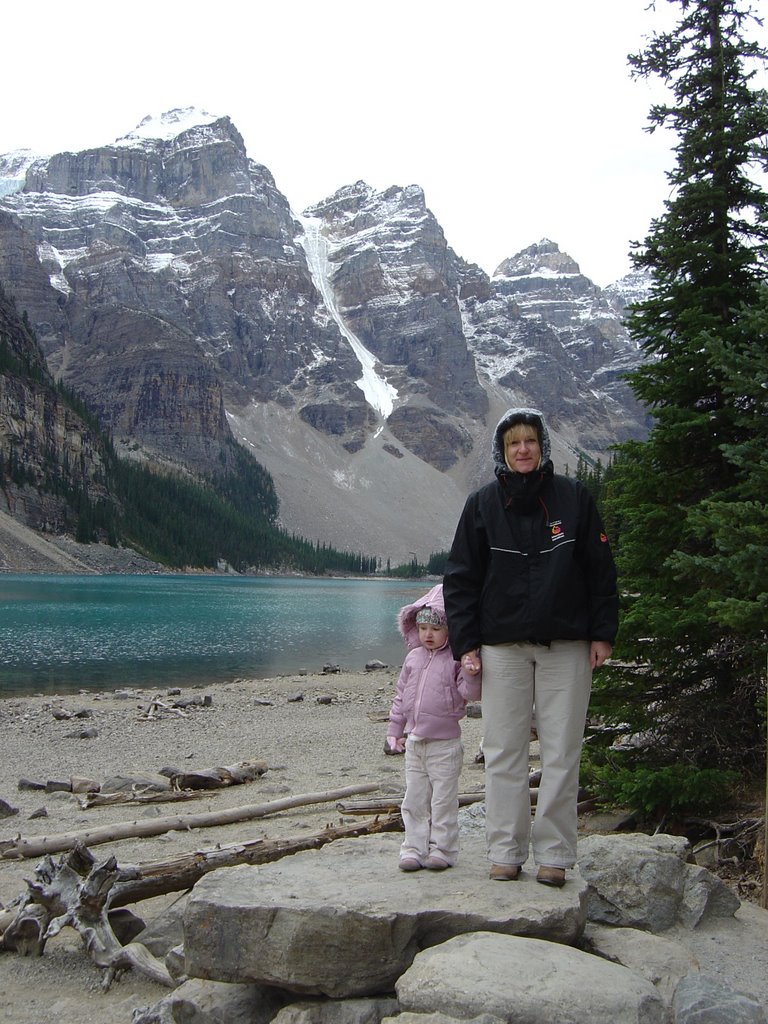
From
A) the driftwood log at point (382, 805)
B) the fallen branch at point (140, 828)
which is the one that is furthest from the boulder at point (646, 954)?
the fallen branch at point (140, 828)

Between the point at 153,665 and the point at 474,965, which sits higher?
the point at 474,965

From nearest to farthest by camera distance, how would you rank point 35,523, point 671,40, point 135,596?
point 671,40, point 135,596, point 35,523

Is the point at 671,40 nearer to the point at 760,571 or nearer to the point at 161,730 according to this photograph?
the point at 760,571

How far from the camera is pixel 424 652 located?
5219mm

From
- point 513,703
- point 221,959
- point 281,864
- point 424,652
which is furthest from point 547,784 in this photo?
point 221,959

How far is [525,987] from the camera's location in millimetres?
3301

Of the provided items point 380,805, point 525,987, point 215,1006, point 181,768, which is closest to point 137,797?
point 181,768

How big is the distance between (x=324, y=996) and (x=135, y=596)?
70.8 m

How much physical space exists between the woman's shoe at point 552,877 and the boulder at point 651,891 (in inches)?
12.4

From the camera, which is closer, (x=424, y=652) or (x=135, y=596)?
(x=424, y=652)

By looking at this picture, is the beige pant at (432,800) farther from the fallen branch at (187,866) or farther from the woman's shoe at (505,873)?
the fallen branch at (187,866)

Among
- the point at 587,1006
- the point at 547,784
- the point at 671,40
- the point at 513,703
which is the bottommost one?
the point at 587,1006

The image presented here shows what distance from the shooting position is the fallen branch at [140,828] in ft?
23.0

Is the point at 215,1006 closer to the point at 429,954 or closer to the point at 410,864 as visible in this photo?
the point at 429,954
